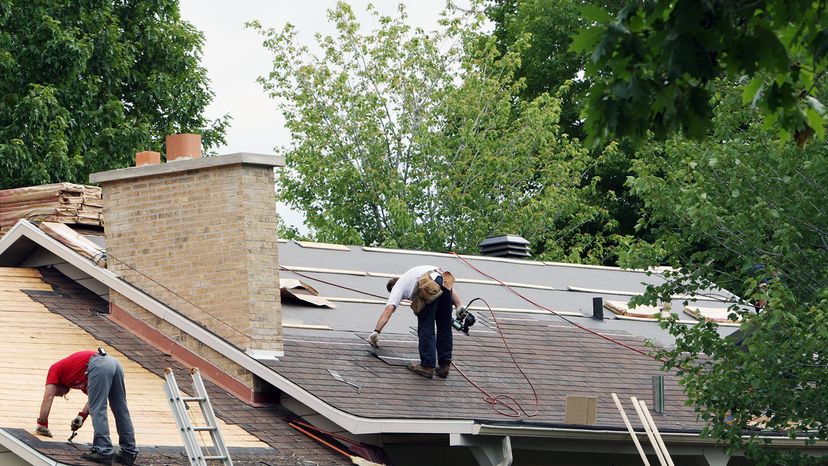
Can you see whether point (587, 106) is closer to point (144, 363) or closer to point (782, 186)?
point (782, 186)

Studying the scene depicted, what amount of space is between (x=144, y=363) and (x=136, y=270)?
129 cm

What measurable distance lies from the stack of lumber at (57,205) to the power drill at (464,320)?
14.7 feet

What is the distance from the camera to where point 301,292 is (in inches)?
651

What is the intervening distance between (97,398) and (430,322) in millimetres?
4297

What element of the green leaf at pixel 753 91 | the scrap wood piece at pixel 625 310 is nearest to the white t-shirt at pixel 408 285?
the scrap wood piece at pixel 625 310

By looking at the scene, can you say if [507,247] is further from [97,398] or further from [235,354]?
[97,398]

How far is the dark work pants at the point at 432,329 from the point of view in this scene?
1494cm

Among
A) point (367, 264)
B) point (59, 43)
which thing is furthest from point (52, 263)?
point (59, 43)

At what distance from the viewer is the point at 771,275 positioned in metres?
13.6

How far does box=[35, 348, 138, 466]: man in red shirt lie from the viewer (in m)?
11.6

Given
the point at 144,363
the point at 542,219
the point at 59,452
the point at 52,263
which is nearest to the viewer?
the point at 59,452

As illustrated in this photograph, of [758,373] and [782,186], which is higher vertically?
[782,186]

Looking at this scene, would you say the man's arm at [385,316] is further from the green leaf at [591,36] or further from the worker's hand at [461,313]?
the green leaf at [591,36]

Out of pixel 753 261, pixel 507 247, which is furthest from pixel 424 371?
pixel 507 247
